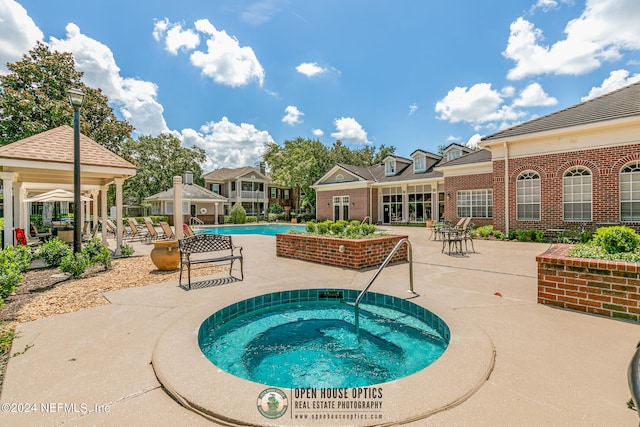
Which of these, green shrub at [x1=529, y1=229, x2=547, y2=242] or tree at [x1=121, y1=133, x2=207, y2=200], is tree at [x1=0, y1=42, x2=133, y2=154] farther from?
green shrub at [x1=529, y1=229, x2=547, y2=242]

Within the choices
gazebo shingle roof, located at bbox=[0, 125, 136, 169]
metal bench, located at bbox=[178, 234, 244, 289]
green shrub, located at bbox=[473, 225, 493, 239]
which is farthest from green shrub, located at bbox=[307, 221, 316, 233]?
green shrub, located at bbox=[473, 225, 493, 239]

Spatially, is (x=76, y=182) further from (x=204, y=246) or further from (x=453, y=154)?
(x=453, y=154)

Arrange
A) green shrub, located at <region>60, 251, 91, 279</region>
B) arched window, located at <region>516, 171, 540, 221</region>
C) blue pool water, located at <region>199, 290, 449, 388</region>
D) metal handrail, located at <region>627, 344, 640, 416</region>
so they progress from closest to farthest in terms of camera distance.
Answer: metal handrail, located at <region>627, 344, 640, 416</region> → blue pool water, located at <region>199, 290, 449, 388</region> → green shrub, located at <region>60, 251, 91, 279</region> → arched window, located at <region>516, 171, 540, 221</region>

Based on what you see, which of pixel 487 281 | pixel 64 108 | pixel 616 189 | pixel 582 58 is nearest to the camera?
pixel 487 281

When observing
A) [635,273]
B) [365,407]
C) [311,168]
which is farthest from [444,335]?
[311,168]

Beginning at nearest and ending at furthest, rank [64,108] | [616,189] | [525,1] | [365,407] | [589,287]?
[365,407], [589,287], [525,1], [616,189], [64,108]

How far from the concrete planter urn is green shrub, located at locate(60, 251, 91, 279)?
144cm

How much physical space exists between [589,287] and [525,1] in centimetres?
1157

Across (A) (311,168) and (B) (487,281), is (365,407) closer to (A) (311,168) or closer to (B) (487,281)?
(B) (487,281)

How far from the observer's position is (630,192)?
36.3 ft

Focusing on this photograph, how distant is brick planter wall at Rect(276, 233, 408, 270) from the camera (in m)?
6.96

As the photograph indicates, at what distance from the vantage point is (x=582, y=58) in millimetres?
14273

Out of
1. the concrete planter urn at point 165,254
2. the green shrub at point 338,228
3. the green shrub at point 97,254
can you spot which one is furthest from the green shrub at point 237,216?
the green shrub at point 338,228

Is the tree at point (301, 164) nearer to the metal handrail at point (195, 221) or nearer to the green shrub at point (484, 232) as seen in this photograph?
the metal handrail at point (195, 221)
